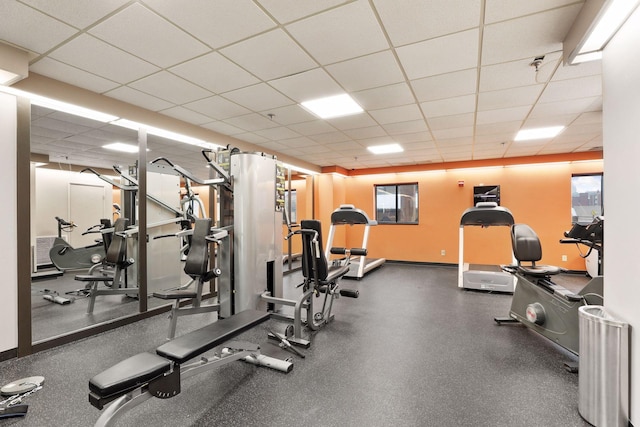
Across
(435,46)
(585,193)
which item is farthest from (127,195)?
(585,193)

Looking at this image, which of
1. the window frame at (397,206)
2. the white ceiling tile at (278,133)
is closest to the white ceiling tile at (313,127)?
the white ceiling tile at (278,133)

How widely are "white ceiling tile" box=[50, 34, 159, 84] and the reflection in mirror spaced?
111 centimetres

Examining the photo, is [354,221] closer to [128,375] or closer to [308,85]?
[308,85]

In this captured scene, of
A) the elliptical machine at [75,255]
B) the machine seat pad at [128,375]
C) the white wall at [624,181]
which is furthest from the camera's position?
the elliptical machine at [75,255]

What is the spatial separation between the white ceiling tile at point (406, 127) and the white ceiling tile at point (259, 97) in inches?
70.9

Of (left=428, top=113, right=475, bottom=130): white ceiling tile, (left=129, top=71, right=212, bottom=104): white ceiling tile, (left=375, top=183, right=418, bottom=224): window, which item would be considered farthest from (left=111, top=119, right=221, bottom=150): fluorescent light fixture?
(left=375, top=183, right=418, bottom=224): window

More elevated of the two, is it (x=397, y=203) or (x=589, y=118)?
(x=589, y=118)

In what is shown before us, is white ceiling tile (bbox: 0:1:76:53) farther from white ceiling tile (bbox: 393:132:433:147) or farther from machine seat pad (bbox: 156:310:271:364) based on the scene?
white ceiling tile (bbox: 393:132:433:147)

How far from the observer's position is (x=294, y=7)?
1.93 m

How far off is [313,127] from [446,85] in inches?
81.7

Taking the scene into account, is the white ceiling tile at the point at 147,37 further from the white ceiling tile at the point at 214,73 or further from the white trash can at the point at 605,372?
the white trash can at the point at 605,372

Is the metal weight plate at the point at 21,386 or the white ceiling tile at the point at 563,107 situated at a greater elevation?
the white ceiling tile at the point at 563,107

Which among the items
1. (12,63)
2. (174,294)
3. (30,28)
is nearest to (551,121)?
(174,294)

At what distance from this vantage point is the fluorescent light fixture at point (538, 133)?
4676 millimetres
